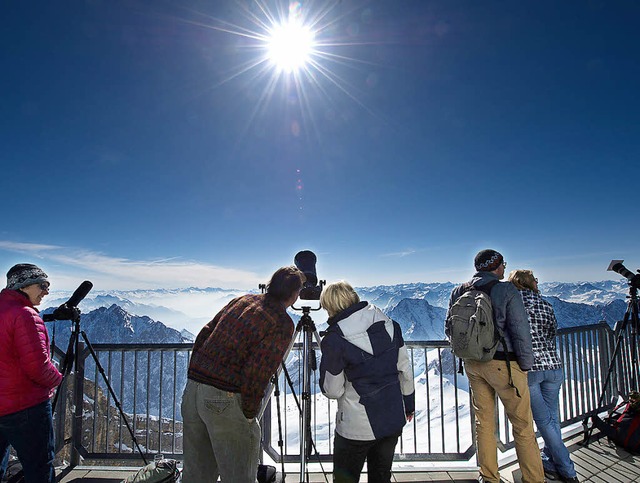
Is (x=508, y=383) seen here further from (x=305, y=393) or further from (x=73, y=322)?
(x=73, y=322)

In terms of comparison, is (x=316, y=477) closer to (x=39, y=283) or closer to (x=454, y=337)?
(x=454, y=337)

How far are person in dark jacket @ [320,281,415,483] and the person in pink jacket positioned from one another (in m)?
2.27

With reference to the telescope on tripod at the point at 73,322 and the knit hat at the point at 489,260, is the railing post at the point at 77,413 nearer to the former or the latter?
the telescope on tripod at the point at 73,322

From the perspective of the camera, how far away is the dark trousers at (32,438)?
2.78 m

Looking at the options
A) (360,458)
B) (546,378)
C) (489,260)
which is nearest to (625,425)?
(546,378)

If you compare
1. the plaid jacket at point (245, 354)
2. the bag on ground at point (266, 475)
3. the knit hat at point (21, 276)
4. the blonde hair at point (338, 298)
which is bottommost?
the bag on ground at point (266, 475)

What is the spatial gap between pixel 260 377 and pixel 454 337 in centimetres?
194

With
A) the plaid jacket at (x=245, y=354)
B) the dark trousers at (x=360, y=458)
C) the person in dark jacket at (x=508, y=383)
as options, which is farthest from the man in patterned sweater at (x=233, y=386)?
the person in dark jacket at (x=508, y=383)

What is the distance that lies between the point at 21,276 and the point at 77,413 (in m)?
2.26

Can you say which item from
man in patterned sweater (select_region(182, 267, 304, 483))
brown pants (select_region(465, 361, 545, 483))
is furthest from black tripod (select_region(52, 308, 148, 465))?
brown pants (select_region(465, 361, 545, 483))

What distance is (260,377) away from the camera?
7.55 ft

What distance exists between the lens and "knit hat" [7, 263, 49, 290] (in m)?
2.89

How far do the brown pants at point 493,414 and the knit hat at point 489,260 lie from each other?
897 millimetres

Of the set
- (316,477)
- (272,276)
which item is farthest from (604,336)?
(272,276)
